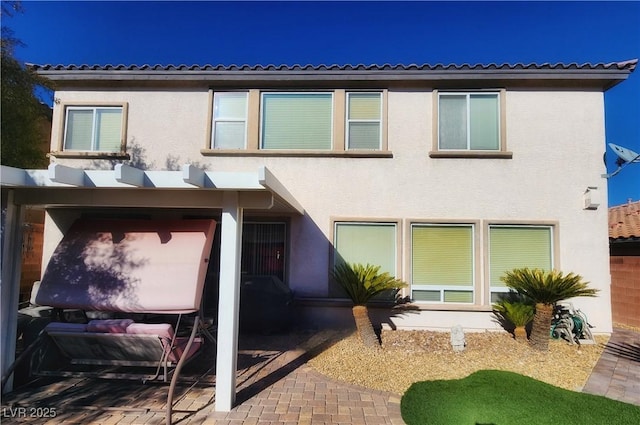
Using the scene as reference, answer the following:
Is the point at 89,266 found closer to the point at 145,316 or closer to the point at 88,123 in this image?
the point at 145,316

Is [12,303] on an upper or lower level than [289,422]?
upper

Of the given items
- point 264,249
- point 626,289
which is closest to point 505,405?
point 264,249

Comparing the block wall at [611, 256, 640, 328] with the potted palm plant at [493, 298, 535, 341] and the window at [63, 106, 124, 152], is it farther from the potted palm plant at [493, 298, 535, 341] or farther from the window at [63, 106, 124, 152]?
the window at [63, 106, 124, 152]

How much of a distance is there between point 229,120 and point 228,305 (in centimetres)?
676

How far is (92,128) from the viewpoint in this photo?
10.9 metres

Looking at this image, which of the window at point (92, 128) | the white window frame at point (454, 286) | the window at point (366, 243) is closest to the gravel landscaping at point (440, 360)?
the white window frame at point (454, 286)

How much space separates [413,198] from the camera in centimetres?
1003

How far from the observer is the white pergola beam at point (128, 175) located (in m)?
4.68

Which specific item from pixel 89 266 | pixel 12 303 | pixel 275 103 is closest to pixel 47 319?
pixel 12 303

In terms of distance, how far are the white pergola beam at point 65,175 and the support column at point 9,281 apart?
158 centimetres

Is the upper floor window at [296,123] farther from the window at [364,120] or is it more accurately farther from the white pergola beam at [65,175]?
the white pergola beam at [65,175]

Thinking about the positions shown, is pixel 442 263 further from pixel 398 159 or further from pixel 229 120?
pixel 229 120

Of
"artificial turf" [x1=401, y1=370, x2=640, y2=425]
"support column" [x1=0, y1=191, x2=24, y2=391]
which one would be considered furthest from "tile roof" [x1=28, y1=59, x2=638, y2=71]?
"artificial turf" [x1=401, y1=370, x2=640, y2=425]

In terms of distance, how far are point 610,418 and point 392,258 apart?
18.0 feet
